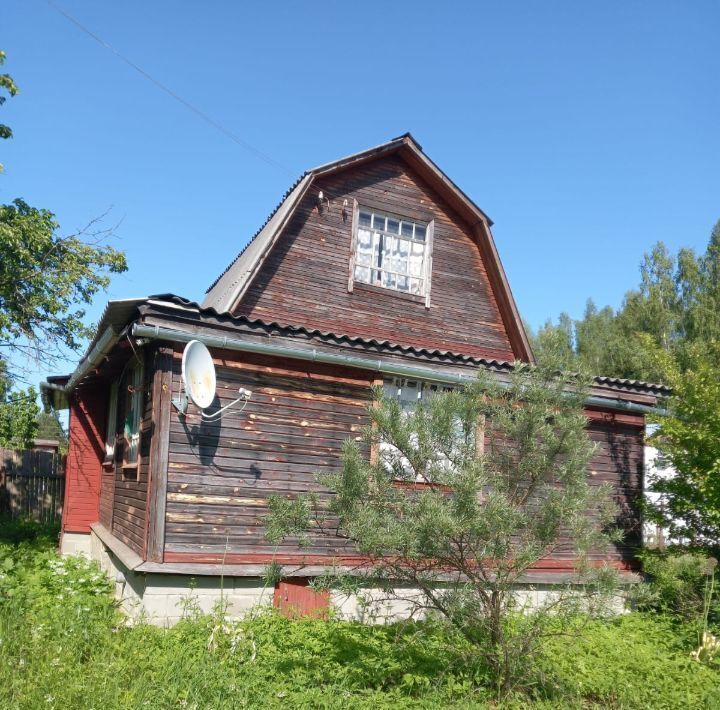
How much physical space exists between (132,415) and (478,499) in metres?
6.20

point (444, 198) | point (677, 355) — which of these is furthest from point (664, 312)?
point (444, 198)

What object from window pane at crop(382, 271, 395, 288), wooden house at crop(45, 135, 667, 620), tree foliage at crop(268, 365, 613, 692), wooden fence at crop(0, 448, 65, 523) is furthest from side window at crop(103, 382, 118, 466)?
tree foliage at crop(268, 365, 613, 692)

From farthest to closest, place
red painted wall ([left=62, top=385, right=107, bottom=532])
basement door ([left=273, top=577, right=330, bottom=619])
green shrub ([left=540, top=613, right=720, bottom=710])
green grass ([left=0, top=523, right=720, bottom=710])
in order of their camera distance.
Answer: red painted wall ([left=62, top=385, right=107, bottom=532])
basement door ([left=273, top=577, right=330, bottom=619])
green shrub ([left=540, top=613, right=720, bottom=710])
green grass ([left=0, top=523, right=720, bottom=710])

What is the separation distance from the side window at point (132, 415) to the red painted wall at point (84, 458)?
287 cm

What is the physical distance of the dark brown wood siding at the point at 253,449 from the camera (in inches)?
293

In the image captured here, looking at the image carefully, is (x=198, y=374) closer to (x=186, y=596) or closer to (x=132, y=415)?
(x=186, y=596)

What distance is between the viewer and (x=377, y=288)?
12273 millimetres

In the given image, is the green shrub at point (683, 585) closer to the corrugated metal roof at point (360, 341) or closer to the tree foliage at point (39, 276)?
the corrugated metal roof at point (360, 341)

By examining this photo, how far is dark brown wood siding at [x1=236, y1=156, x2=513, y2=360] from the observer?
11562 millimetres

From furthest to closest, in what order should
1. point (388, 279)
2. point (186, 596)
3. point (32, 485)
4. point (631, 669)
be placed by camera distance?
point (32, 485) < point (388, 279) < point (186, 596) < point (631, 669)

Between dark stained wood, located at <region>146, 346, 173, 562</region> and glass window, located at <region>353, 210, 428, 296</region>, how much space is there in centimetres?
537

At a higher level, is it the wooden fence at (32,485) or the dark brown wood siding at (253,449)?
the dark brown wood siding at (253,449)

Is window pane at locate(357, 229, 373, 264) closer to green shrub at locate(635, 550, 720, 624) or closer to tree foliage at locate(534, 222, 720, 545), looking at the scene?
tree foliage at locate(534, 222, 720, 545)

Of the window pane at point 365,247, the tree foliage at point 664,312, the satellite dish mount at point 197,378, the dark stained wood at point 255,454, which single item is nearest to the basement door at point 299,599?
the dark stained wood at point 255,454
